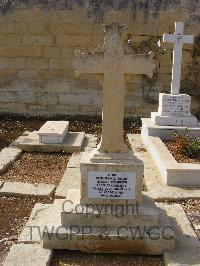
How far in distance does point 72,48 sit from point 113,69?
19.8 ft

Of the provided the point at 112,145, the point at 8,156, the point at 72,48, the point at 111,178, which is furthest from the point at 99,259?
the point at 72,48

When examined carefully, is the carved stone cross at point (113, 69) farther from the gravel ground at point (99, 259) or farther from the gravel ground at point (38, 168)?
the gravel ground at point (38, 168)

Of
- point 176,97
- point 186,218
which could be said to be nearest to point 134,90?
point 176,97

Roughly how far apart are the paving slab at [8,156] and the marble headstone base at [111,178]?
94.1 inches

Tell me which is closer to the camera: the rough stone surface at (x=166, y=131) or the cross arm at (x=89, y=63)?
the cross arm at (x=89, y=63)

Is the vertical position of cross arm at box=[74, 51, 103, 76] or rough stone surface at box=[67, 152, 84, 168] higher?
cross arm at box=[74, 51, 103, 76]

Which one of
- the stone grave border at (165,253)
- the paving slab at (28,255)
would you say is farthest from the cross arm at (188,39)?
the paving slab at (28,255)

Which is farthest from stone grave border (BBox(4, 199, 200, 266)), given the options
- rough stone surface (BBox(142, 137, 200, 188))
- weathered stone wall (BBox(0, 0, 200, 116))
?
weathered stone wall (BBox(0, 0, 200, 116))

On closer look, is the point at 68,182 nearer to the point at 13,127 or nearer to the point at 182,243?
the point at 182,243

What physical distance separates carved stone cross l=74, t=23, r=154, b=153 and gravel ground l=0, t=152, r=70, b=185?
1926mm

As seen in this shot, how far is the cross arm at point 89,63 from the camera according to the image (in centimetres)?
371

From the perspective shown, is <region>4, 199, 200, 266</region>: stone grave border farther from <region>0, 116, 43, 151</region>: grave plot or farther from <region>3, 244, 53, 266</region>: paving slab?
<region>0, 116, 43, 151</region>: grave plot

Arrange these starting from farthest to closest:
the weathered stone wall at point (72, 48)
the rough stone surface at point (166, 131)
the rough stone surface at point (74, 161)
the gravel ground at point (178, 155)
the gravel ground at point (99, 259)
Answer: the weathered stone wall at point (72, 48), the rough stone surface at point (166, 131), the rough stone surface at point (74, 161), the gravel ground at point (178, 155), the gravel ground at point (99, 259)

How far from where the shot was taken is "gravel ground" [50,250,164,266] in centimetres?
356
